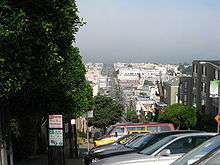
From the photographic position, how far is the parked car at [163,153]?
10892mm

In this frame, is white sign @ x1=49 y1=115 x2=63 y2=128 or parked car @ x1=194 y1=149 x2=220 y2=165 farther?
white sign @ x1=49 y1=115 x2=63 y2=128

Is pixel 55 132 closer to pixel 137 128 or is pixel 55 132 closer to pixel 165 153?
pixel 165 153

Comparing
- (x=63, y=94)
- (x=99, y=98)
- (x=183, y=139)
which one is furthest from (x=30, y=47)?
(x=99, y=98)

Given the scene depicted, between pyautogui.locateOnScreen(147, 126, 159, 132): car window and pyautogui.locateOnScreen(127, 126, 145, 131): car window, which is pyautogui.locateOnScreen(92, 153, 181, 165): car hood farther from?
pyautogui.locateOnScreen(127, 126, 145, 131): car window

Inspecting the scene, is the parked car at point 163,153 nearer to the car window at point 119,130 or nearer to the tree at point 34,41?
the tree at point 34,41

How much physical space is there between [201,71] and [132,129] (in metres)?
53.6

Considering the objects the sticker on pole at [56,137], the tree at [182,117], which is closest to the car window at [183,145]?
the sticker on pole at [56,137]

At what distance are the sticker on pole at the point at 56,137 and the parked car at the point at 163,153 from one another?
12.3ft

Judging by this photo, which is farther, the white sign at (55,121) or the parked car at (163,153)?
the white sign at (55,121)

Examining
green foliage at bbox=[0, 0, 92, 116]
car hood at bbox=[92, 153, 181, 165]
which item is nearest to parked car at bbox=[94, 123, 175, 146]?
green foliage at bbox=[0, 0, 92, 116]

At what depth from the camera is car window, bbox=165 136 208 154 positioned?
12094 millimetres

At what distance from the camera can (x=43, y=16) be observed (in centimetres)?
1154

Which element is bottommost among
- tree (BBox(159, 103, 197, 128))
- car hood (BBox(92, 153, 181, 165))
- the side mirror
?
tree (BBox(159, 103, 197, 128))

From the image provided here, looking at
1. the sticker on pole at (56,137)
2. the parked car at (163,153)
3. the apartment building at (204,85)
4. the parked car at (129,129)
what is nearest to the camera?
the parked car at (163,153)
